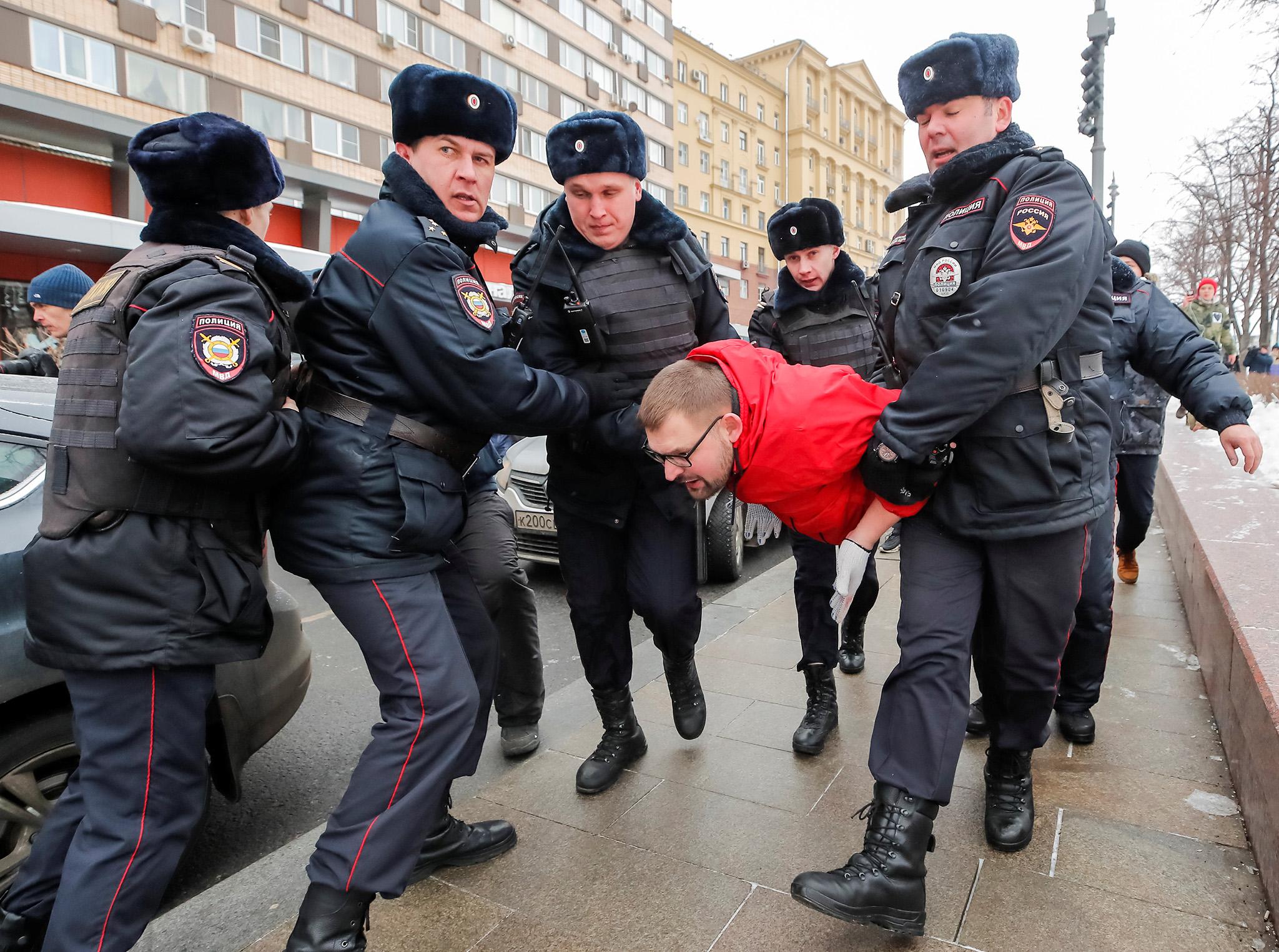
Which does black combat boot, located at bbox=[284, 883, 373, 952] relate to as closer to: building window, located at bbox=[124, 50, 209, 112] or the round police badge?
the round police badge

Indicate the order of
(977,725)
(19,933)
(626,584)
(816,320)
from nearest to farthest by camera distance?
(19,933) < (626,584) < (977,725) < (816,320)

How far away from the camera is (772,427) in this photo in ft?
7.19

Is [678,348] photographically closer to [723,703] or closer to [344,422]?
[344,422]

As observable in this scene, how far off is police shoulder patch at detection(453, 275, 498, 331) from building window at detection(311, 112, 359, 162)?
87.9 feet

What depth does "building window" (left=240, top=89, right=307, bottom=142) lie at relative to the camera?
949 inches

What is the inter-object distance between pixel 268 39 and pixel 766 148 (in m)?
39.4

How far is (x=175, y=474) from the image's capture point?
73.8 inches

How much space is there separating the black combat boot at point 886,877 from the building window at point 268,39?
27449mm

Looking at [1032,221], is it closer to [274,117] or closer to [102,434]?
[102,434]

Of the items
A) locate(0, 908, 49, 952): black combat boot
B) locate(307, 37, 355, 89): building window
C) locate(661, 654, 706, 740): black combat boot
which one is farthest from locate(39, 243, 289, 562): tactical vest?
locate(307, 37, 355, 89): building window

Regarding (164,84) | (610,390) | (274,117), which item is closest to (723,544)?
(610,390)

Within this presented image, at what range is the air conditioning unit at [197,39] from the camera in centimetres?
2223

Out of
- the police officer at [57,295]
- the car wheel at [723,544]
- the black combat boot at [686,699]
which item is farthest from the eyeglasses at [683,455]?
the car wheel at [723,544]

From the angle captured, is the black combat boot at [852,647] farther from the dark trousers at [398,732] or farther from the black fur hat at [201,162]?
the black fur hat at [201,162]
